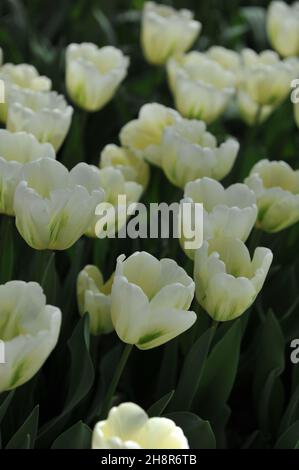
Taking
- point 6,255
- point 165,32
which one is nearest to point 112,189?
point 6,255

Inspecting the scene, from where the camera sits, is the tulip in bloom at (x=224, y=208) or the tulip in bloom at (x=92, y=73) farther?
the tulip in bloom at (x=92, y=73)

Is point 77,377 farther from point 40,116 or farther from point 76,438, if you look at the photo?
point 40,116

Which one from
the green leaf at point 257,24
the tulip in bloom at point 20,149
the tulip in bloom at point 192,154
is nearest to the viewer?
the tulip in bloom at point 20,149

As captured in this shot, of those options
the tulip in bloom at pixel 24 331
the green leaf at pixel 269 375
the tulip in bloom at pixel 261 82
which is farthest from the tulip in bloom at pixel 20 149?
the tulip in bloom at pixel 261 82

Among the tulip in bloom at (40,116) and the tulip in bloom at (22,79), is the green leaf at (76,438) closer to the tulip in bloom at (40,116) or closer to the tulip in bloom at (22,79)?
the tulip in bloom at (40,116)

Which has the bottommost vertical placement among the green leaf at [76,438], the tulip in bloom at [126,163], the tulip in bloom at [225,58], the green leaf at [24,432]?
the green leaf at [24,432]

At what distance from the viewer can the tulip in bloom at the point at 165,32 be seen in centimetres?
174

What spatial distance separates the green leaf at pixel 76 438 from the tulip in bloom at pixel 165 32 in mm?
1032

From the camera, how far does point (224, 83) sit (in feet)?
5.04

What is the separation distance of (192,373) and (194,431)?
0.24ft

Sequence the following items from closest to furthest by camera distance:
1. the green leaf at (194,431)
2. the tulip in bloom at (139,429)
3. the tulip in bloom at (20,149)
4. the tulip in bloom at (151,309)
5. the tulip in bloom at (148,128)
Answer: the tulip in bloom at (139,429) < the tulip in bloom at (151,309) < the green leaf at (194,431) < the tulip in bloom at (20,149) < the tulip in bloom at (148,128)

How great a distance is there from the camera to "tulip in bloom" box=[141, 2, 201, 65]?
1.74 metres

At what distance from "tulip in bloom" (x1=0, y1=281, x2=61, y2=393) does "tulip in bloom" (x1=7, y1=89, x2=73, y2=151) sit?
40 cm
